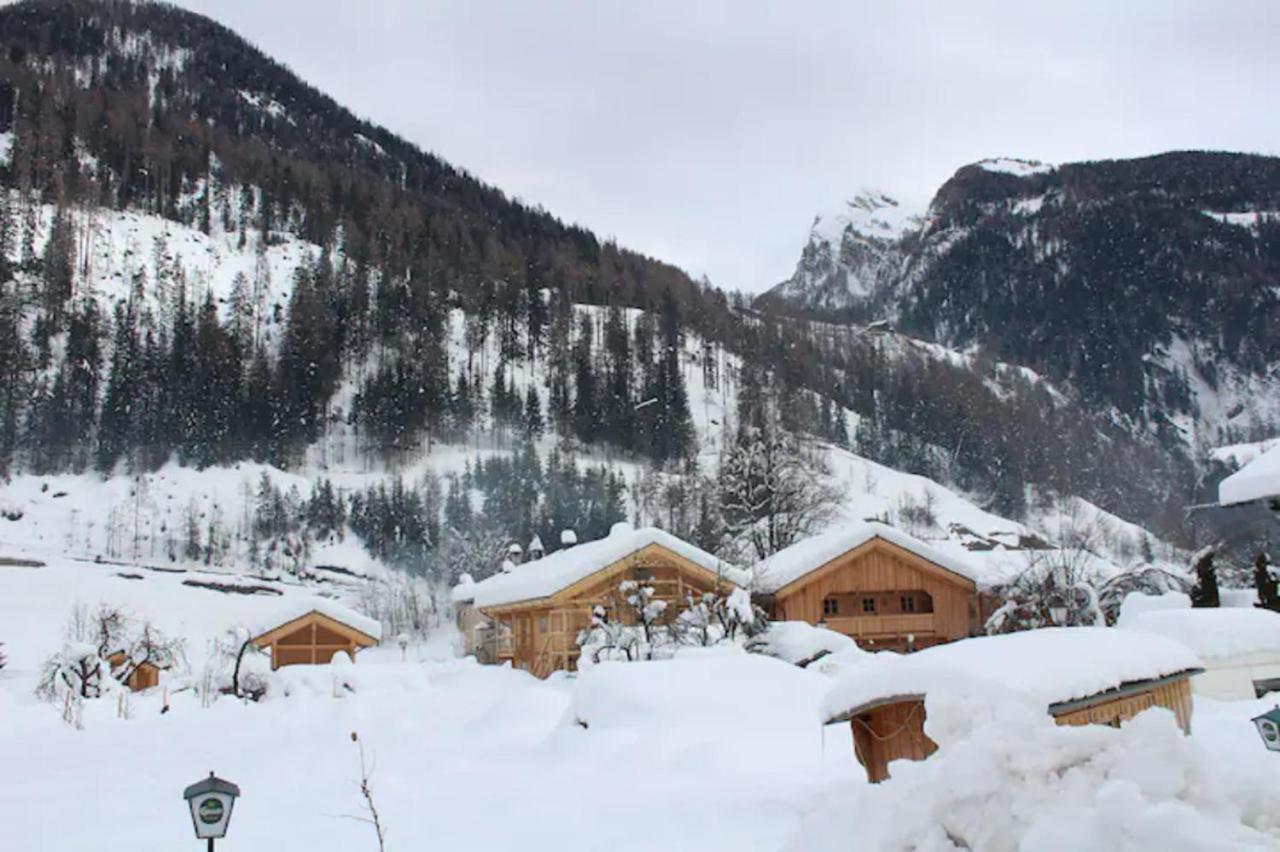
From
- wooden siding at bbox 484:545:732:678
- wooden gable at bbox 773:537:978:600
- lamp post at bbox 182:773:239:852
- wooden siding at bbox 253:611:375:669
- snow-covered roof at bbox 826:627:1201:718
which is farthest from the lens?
wooden siding at bbox 253:611:375:669

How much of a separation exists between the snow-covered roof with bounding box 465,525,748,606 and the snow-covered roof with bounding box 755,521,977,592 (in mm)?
1236

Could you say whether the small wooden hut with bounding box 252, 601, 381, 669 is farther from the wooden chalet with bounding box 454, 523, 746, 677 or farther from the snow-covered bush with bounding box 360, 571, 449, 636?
the snow-covered bush with bounding box 360, 571, 449, 636

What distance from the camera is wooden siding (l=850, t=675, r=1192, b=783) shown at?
717 centimetres

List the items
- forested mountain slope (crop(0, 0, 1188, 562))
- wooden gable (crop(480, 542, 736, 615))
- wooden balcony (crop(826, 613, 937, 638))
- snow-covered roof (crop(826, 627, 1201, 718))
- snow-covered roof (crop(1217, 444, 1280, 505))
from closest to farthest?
1. snow-covered roof (crop(826, 627, 1201, 718))
2. snow-covered roof (crop(1217, 444, 1280, 505))
3. wooden gable (crop(480, 542, 736, 615))
4. wooden balcony (crop(826, 613, 937, 638))
5. forested mountain slope (crop(0, 0, 1188, 562))

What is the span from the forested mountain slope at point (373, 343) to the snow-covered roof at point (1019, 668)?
118 ft

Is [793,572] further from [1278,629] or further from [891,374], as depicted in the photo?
[891,374]

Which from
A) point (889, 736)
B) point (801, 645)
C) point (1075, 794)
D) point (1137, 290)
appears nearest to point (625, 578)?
point (801, 645)

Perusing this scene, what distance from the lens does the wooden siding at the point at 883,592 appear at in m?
28.1

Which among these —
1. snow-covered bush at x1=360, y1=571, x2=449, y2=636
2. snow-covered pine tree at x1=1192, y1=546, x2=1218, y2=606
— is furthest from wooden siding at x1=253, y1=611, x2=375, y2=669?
snow-covered pine tree at x1=1192, y1=546, x2=1218, y2=606

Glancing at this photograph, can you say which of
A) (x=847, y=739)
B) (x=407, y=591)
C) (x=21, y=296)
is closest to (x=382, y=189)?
(x=21, y=296)

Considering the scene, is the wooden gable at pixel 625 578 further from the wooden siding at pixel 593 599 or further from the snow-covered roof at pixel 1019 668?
the snow-covered roof at pixel 1019 668

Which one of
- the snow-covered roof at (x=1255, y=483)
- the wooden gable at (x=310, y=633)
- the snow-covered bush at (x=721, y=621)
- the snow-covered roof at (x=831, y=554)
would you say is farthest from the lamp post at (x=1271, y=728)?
the wooden gable at (x=310, y=633)

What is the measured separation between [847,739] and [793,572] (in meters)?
15.3

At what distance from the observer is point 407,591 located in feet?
199
